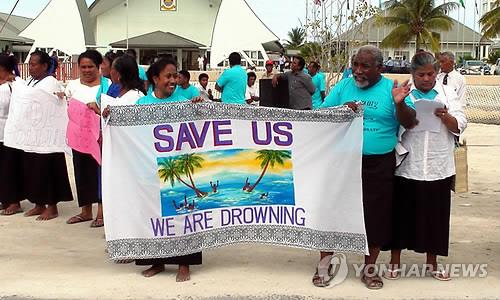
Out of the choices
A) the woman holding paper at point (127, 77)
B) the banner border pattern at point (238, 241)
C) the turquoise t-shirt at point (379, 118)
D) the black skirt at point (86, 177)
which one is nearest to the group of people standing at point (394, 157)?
the turquoise t-shirt at point (379, 118)

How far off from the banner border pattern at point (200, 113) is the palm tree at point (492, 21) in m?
37.0

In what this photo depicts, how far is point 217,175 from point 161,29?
47.0 m

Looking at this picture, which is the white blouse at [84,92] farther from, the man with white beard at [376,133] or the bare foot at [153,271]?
the man with white beard at [376,133]

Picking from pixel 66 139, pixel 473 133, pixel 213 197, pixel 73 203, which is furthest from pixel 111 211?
pixel 473 133

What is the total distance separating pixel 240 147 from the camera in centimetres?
525

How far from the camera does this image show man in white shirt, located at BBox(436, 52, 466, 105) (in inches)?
333

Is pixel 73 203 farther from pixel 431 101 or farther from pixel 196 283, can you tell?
pixel 431 101

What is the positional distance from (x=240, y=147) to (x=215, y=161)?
0.72ft

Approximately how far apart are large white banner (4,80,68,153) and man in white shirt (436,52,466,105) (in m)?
4.57

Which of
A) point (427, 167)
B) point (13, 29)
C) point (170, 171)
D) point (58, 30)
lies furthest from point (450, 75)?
point (13, 29)

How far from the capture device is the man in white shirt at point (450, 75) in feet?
27.7

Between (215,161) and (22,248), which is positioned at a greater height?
(215,161)

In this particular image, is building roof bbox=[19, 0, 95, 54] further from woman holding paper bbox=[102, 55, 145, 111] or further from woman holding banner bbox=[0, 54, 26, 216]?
woman holding paper bbox=[102, 55, 145, 111]

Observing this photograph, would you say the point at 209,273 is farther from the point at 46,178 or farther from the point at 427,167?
the point at 46,178
